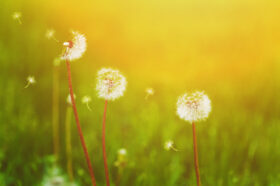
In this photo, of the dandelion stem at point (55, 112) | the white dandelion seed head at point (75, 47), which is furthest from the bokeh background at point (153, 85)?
the white dandelion seed head at point (75, 47)

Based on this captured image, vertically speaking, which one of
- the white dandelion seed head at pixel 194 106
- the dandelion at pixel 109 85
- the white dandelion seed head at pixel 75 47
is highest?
the white dandelion seed head at pixel 75 47

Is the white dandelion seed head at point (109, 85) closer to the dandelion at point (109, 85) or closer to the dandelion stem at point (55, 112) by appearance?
the dandelion at point (109, 85)

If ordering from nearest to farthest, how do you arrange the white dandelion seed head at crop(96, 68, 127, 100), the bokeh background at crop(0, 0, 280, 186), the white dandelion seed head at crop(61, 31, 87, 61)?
the white dandelion seed head at crop(61, 31, 87, 61)
the white dandelion seed head at crop(96, 68, 127, 100)
the bokeh background at crop(0, 0, 280, 186)

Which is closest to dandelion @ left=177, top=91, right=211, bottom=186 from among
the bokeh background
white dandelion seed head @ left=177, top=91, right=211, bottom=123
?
white dandelion seed head @ left=177, top=91, right=211, bottom=123

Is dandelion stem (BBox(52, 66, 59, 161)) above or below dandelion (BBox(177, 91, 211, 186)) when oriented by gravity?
above

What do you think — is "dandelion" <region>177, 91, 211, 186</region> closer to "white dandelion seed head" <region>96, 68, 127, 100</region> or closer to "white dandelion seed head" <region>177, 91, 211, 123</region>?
"white dandelion seed head" <region>177, 91, 211, 123</region>

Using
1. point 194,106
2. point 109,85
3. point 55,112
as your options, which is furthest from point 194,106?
point 55,112

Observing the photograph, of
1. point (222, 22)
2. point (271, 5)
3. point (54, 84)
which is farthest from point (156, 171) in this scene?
point (271, 5)
